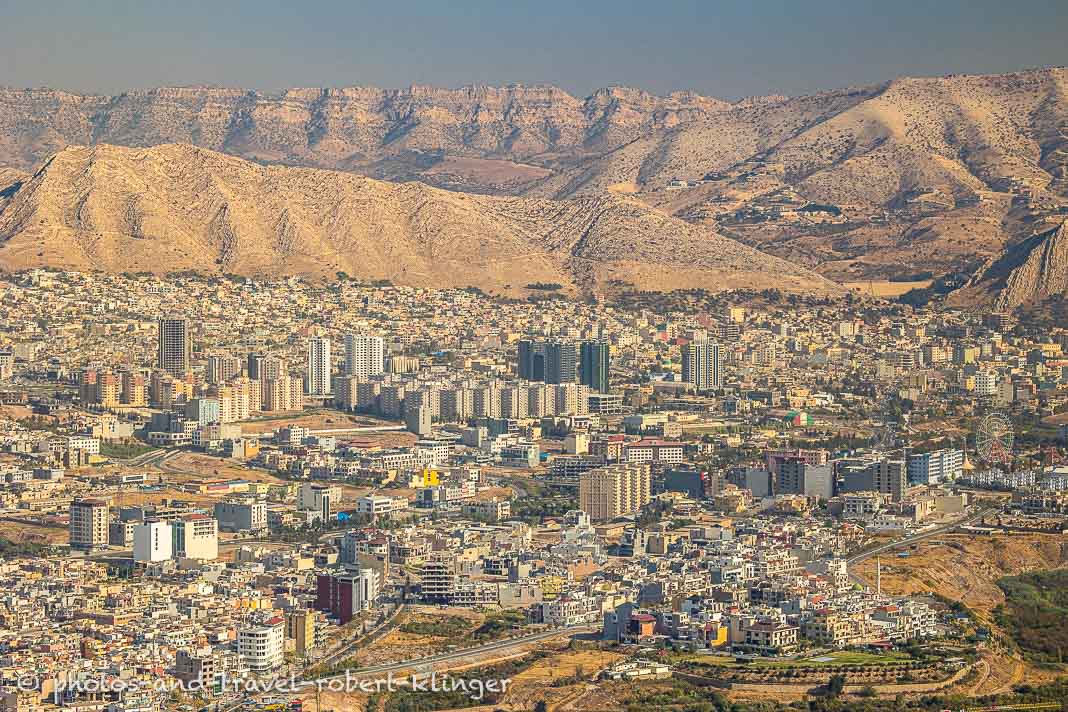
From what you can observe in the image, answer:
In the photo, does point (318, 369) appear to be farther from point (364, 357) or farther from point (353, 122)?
point (353, 122)

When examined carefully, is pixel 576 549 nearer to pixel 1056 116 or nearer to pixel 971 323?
pixel 971 323

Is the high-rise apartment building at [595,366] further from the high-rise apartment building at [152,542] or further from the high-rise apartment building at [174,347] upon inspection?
the high-rise apartment building at [152,542]

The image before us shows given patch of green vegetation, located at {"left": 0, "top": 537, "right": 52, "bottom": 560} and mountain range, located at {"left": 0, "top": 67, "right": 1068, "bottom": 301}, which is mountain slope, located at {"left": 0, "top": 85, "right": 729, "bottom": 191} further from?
patch of green vegetation, located at {"left": 0, "top": 537, "right": 52, "bottom": 560}

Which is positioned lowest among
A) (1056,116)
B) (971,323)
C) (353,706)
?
(353,706)

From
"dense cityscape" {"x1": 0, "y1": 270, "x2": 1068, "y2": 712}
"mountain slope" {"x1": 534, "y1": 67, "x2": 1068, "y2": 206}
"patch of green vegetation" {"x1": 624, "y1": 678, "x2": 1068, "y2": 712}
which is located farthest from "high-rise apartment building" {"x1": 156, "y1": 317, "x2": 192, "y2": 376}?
"mountain slope" {"x1": 534, "y1": 67, "x2": 1068, "y2": 206}

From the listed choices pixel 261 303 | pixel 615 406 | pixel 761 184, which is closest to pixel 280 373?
pixel 615 406
